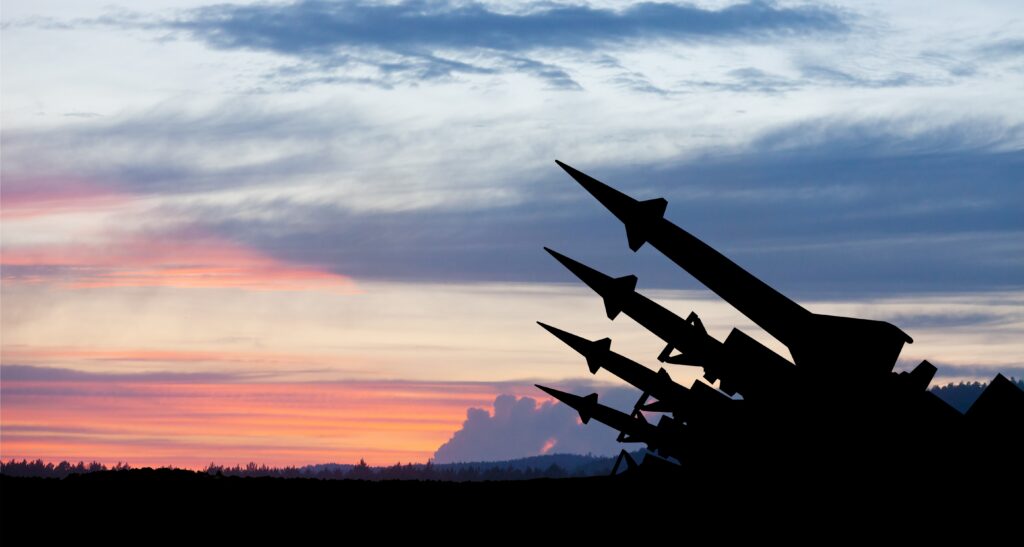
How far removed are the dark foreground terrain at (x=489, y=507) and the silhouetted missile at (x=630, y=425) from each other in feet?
5.33

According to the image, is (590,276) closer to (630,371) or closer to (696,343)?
(696,343)

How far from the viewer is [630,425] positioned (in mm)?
37938

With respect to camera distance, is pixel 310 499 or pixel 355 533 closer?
pixel 355 533

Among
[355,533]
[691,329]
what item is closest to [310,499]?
[355,533]

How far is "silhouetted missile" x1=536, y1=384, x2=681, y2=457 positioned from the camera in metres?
37.1

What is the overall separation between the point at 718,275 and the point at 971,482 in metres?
7.02

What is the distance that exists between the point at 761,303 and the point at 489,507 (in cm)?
1209

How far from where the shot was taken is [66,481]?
35031mm

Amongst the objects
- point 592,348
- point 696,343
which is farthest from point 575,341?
point 696,343

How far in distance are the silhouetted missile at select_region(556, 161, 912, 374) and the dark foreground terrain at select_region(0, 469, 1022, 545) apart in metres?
3.16

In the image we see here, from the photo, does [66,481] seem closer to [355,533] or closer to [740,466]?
[355,533]

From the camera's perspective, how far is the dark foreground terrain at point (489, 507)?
2455cm

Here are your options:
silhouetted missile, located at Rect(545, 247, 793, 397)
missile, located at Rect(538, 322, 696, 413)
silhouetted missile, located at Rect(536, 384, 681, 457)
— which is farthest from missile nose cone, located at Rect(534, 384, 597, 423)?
silhouetted missile, located at Rect(545, 247, 793, 397)

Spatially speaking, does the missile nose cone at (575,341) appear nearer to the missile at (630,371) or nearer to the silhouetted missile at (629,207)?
the missile at (630,371)
